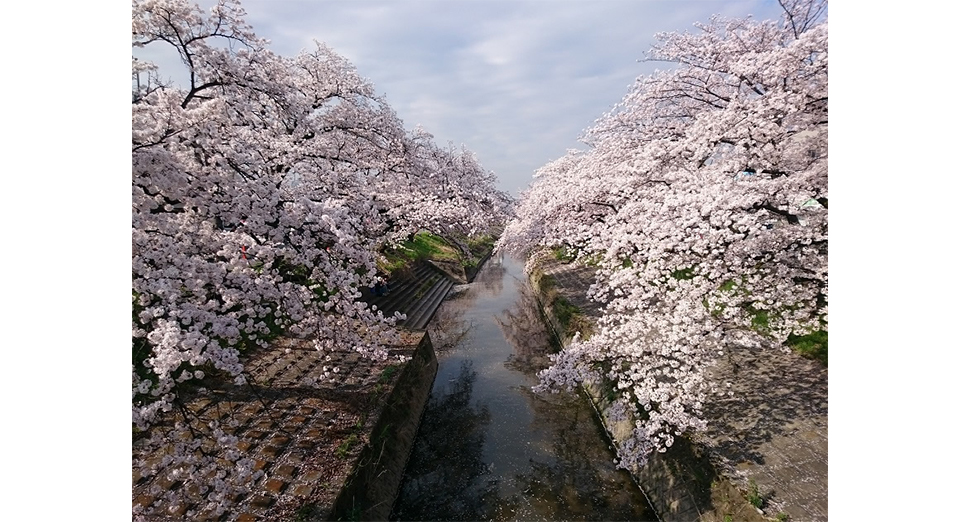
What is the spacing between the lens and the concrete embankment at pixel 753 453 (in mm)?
5562

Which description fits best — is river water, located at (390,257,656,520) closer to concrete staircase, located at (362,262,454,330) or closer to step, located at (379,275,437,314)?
concrete staircase, located at (362,262,454,330)

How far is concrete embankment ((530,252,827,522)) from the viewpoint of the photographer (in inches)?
219

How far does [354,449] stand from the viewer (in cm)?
681

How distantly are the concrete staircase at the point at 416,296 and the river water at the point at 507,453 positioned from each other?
8.44 ft

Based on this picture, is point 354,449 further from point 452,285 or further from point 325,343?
point 452,285

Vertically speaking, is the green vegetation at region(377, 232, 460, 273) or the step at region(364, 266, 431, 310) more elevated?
the green vegetation at region(377, 232, 460, 273)

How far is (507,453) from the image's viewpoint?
865 cm

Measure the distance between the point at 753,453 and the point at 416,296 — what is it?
49.4 feet

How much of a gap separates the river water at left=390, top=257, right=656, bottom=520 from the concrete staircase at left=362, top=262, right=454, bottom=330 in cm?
257

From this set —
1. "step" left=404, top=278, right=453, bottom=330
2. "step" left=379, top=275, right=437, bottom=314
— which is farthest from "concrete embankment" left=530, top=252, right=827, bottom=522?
"step" left=379, top=275, right=437, bottom=314

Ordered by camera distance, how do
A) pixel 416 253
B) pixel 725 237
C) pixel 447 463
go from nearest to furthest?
1. pixel 725 237
2. pixel 447 463
3. pixel 416 253

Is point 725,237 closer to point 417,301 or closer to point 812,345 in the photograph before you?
point 812,345

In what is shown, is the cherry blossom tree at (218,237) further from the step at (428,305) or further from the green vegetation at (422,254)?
the green vegetation at (422,254)

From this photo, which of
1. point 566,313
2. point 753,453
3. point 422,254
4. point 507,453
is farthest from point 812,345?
point 422,254
